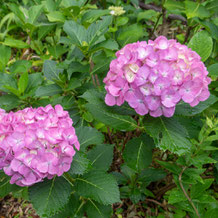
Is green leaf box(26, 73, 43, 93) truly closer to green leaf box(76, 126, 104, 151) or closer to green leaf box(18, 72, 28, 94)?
green leaf box(18, 72, 28, 94)

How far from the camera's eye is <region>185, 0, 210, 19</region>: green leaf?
1796 mm

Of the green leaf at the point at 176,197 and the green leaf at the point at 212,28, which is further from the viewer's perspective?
the green leaf at the point at 212,28

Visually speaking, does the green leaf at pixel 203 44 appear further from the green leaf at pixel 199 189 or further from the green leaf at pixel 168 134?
the green leaf at pixel 199 189

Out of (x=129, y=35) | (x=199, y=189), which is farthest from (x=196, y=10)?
(x=199, y=189)

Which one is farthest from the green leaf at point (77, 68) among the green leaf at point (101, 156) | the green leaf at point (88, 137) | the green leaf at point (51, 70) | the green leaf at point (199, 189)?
the green leaf at point (199, 189)

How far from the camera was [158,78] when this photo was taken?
1.12 metres

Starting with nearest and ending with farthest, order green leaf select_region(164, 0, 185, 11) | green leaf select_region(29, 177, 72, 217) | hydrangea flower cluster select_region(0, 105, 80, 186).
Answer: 1. hydrangea flower cluster select_region(0, 105, 80, 186)
2. green leaf select_region(29, 177, 72, 217)
3. green leaf select_region(164, 0, 185, 11)

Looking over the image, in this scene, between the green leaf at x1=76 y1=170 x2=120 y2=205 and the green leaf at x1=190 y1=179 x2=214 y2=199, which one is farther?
the green leaf at x1=190 y1=179 x2=214 y2=199

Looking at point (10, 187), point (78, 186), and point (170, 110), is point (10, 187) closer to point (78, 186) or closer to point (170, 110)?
point (78, 186)

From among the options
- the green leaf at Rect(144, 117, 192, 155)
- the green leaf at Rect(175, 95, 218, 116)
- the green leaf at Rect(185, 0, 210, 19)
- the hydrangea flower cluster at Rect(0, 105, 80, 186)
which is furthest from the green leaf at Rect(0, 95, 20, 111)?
the green leaf at Rect(185, 0, 210, 19)

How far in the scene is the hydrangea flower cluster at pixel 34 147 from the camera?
107 centimetres

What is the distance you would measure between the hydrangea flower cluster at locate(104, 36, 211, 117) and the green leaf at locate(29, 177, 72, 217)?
547 mm

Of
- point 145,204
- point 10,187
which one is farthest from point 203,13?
point 10,187

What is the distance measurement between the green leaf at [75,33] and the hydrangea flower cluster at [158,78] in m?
0.51
